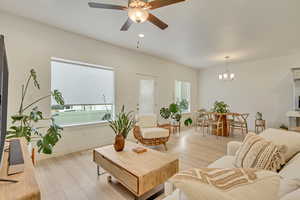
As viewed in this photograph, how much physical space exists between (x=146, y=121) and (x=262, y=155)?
2.71 metres

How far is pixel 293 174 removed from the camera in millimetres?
996

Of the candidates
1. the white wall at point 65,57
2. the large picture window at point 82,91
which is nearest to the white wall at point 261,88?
the white wall at point 65,57

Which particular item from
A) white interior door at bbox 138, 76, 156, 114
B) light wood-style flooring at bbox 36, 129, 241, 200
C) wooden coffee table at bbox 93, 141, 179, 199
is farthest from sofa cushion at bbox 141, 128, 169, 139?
white interior door at bbox 138, 76, 156, 114

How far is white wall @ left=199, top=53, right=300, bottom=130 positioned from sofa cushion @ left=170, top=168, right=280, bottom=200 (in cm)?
571

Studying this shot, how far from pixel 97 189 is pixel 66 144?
5.42ft

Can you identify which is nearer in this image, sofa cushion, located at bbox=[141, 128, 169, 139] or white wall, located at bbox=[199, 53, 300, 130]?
sofa cushion, located at bbox=[141, 128, 169, 139]

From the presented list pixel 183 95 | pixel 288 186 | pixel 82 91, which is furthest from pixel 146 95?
pixel 288 186

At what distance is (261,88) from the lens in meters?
5.27

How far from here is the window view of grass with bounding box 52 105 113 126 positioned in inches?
124

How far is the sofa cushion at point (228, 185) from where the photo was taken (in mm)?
596

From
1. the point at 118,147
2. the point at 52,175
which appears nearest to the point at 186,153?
the point at 118,147

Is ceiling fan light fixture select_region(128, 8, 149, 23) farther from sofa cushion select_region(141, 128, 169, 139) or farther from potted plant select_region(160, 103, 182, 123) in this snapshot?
potted plant select_region(160, 103, 182, 123)

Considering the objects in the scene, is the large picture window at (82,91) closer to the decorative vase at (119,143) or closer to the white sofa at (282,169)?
the decorative vase at (119,143)

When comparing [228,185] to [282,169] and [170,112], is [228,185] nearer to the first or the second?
[282,169]
